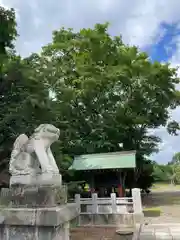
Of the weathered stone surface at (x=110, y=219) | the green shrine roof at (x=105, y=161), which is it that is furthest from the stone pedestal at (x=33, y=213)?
the green shrine roof at (x=105, y=161)

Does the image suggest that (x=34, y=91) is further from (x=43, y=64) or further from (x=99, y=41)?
(x=99, y=41)

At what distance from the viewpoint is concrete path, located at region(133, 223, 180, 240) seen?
27.0ft

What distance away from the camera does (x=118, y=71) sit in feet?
60.1

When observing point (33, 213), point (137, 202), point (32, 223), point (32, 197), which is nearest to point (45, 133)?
point (32, 197)

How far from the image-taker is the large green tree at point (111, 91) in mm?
17422

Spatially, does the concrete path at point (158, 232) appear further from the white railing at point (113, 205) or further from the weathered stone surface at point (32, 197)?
the weathered stone surface at point (32, 197)

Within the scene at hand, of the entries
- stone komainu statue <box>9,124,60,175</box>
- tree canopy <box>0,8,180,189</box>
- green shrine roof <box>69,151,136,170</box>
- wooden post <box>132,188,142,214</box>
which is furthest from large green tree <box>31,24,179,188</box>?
stone komainu statue <box>9,124,60,175</box>

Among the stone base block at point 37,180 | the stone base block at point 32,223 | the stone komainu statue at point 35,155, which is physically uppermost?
the stone komainu statue at point 35,155

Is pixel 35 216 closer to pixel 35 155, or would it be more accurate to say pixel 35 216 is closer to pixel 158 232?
pixel 35 155

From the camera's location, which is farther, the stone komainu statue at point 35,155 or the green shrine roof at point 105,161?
the green shrine roof at point 105,161

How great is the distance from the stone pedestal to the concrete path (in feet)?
18.9

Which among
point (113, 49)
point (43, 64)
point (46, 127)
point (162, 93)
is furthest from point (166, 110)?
point (46, 127)

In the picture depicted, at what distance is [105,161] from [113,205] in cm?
340

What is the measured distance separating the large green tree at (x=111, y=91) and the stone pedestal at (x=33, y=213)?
12.5 m
